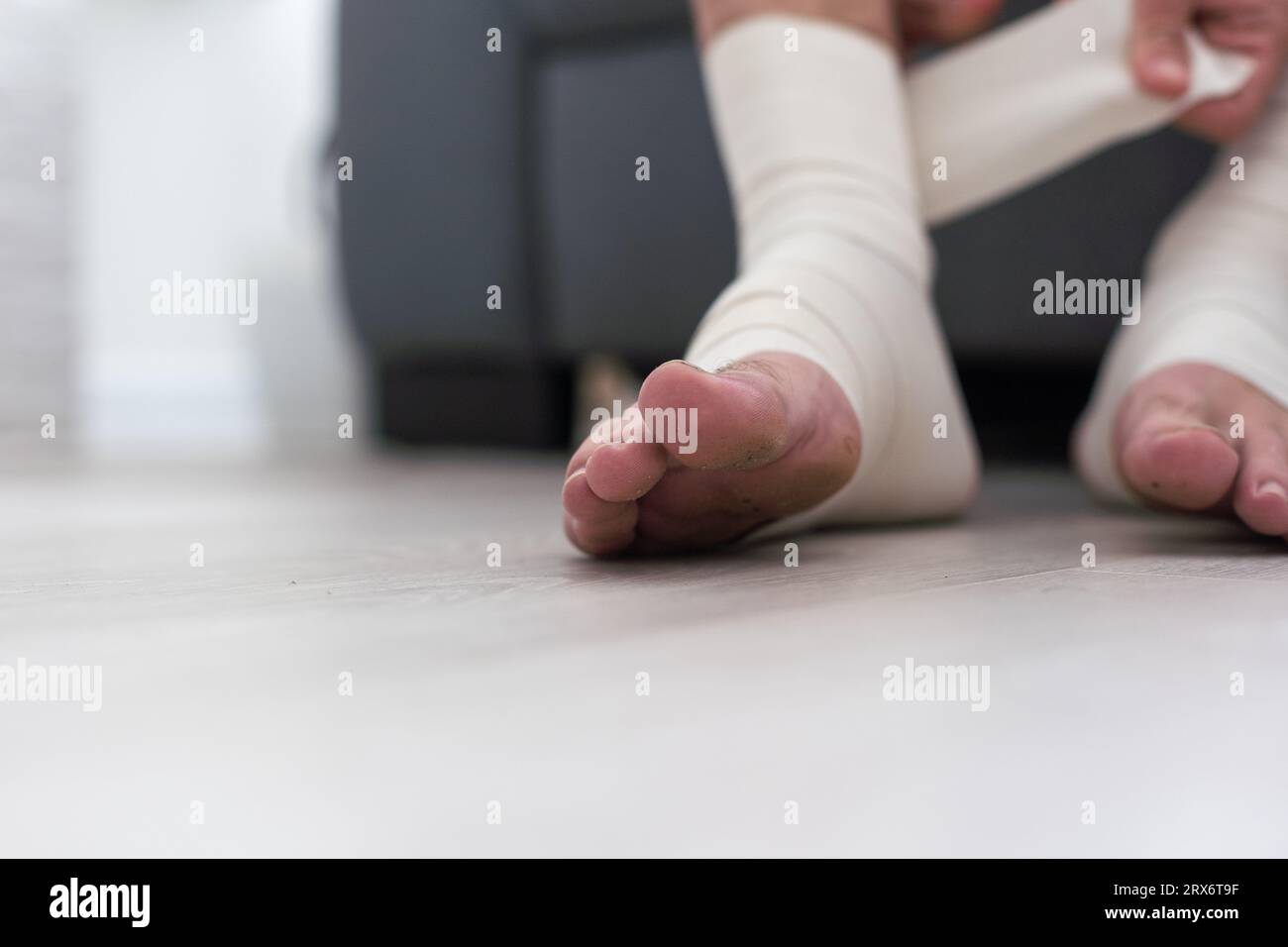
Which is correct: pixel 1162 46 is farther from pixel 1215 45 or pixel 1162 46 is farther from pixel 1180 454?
pixel 1180 454

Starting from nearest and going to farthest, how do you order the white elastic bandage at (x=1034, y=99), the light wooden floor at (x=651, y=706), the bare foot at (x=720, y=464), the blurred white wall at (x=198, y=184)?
the light wooden floor at (x=651, y=706) < the bare foot at (x=720, y=464) < the white elastic bandage at (x=1034, y=99) < the blurred white wall at (x=198, y=184)

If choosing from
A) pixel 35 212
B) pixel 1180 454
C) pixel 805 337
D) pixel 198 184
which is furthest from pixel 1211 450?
pixel 198 184

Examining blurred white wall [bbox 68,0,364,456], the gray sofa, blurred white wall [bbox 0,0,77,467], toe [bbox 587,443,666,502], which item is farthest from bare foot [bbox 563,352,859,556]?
blurred white wall [bbox 68,0,364,456]

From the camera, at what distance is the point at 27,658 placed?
0.37 meters

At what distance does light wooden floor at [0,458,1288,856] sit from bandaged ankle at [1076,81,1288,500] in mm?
130

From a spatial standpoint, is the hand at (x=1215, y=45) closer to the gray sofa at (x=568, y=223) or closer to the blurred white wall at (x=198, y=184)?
the gray sofa at (x=568, y=223)

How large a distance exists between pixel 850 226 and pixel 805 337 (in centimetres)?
13

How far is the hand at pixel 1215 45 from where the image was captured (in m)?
0.71

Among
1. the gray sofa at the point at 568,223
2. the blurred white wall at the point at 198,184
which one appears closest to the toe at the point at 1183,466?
the gray sofa at the point at 568,223

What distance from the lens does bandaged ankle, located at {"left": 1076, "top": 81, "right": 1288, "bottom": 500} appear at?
26.5 inches

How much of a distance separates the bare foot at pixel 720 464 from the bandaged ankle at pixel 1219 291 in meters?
0.24

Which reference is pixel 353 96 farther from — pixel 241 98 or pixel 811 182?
pixel 241 98

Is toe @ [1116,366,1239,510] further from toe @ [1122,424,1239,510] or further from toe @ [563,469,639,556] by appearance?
toe @ [563,469,639,556]
